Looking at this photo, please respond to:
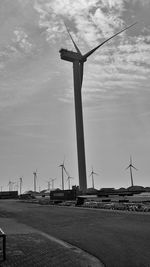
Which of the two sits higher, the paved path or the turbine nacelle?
the turbine nacelle

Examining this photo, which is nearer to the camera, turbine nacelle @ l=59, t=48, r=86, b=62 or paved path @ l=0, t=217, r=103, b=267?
paved path @ l=0, t=217, r=103, b=267

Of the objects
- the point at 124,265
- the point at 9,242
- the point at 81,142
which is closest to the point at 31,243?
the point at 9,242

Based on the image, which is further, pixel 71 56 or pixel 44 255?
pixel 71 56

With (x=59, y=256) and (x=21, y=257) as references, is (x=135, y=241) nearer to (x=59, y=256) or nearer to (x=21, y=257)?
(x=59, y=256)

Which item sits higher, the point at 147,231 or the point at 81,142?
the point at 81,142

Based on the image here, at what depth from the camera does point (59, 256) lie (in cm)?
1148

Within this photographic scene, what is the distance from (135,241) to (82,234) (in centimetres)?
403

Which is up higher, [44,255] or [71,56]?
[71,56]

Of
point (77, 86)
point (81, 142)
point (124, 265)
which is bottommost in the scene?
point (124, 265)

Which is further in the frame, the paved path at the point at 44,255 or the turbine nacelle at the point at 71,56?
the turbine nacelle at the point at 71,56

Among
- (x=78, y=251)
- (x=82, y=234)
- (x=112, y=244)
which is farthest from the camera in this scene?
(x=82, y=234)

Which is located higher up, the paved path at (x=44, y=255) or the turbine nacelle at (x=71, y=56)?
the turbine nacelle at (x=71, y=56)

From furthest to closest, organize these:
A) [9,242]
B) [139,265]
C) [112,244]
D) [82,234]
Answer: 1. [82,234]
2. [9,242]
3. [112,244]
4. [139,265]

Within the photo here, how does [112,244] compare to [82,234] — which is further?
[82,234]
